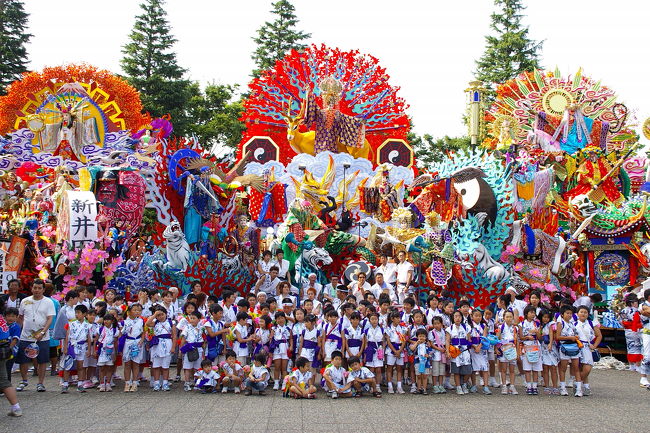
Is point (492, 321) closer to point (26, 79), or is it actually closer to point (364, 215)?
point (364, 215)

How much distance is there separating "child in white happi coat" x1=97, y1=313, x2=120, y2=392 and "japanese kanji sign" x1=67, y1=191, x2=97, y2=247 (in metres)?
4.61

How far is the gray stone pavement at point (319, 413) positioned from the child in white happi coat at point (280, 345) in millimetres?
539

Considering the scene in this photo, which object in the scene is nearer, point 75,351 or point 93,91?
point 75,351

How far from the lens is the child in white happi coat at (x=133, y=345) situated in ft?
31.5

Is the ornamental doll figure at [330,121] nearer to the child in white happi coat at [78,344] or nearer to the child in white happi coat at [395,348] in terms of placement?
the child in white happi coat at [395,348]

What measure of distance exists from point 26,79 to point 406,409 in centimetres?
2035

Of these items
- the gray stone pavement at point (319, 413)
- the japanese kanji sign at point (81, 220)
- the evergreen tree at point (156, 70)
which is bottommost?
the gray stone pavement at point (319, 413)

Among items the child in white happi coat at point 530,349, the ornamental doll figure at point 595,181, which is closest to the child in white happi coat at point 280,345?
the child in white happi coat at point 530,349

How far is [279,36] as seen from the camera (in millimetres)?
34531

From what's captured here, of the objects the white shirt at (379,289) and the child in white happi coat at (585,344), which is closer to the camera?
the child in white happi coat at (585,344)

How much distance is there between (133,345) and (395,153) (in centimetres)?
1424

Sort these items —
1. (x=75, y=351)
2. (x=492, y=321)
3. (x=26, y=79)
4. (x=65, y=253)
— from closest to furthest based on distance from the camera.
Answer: (x=75, y=351) → (x=492, y=321) → (x=65, y=253) → (x=26, y=79)

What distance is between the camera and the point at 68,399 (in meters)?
8.77

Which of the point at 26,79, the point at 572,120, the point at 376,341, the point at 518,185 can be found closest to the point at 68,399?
the point at 376,341
